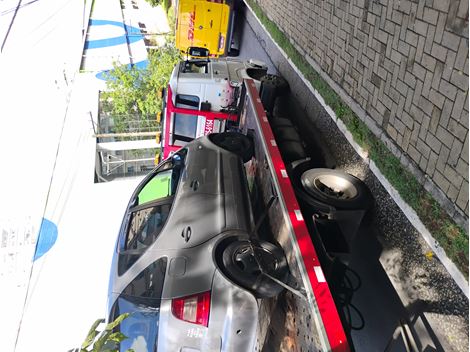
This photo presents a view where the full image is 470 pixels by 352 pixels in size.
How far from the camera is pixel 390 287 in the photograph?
3.78 m

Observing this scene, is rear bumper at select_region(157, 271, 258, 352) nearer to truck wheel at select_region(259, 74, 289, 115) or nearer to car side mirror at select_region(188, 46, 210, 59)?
truck wheel at select_region(259, 74, 289, 115)

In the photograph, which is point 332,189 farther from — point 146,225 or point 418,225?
point 146,225

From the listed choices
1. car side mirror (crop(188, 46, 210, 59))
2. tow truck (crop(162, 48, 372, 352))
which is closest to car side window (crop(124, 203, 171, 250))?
tow truck (crop(162, 48, 372, 352))

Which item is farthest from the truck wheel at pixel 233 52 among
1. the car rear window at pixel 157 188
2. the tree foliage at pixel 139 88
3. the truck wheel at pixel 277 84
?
the car rear window at pixel 157 188

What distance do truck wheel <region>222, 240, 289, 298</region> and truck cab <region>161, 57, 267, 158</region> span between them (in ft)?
13.3

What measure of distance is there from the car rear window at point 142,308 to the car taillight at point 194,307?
172mm

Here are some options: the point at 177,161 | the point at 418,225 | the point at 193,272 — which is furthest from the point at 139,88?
the point at 418,225

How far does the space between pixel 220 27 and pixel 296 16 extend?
5684mm

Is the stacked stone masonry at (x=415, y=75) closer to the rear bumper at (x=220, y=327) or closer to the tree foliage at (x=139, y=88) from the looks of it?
the rear bumper at (x=220, y=327)

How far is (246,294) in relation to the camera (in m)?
3.05

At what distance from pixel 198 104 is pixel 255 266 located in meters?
4.72

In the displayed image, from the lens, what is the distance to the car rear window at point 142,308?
121 inches

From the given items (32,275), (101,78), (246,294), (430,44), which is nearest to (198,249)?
(246,294)

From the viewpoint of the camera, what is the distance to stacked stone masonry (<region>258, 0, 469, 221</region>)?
2.69 metres
